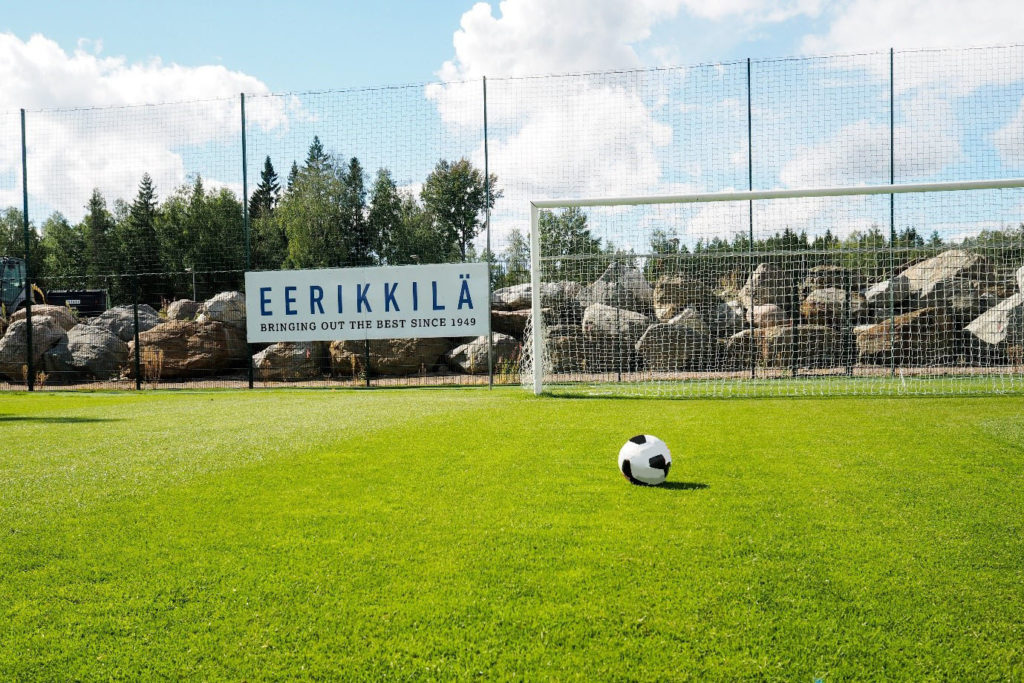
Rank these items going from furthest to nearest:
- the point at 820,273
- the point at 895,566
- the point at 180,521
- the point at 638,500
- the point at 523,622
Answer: the point at 820,273, the point at 638,500, the point at 180,521, the point at 895,566, the point at 523,622

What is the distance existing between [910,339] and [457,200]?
8.12 metres

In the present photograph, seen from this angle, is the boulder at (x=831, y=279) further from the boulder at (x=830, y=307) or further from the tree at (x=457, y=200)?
the tree at (x=457, y=200)

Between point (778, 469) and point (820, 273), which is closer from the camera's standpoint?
point (778, 469)

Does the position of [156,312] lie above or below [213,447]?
above

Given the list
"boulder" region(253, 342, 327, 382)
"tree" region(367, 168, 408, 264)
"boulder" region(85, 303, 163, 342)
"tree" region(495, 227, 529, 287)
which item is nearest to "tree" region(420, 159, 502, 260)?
"tree" region(495, 227, 529, 287)

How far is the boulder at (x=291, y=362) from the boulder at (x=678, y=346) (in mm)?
5988

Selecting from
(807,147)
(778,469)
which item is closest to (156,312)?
(807,147)

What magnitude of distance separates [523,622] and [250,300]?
417 inches

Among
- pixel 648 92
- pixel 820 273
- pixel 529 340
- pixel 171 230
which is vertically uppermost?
pixel 648 92

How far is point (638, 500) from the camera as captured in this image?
3.58 metres

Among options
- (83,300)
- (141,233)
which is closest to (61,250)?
(83,300)

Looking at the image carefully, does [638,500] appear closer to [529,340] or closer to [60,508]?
[60,508]

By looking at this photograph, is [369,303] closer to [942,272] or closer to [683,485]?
[683,485]

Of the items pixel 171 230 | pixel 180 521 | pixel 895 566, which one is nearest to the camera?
pixel 895 566
